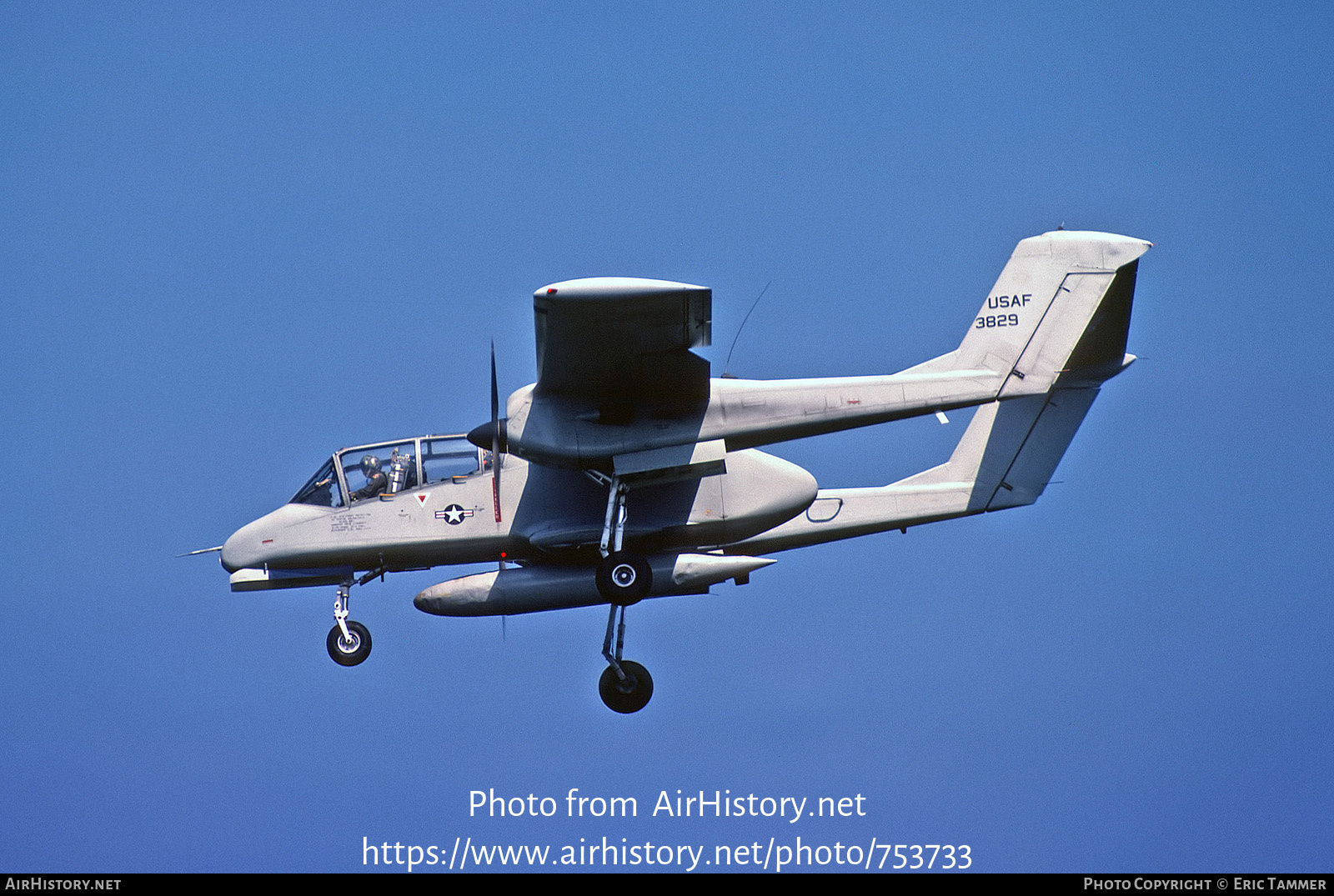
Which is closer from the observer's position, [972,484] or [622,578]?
[622,578]

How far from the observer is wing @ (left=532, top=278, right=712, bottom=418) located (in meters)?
19.0

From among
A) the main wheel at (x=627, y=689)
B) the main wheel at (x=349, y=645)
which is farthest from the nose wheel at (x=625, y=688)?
the main wheel at (x=349, y=645)

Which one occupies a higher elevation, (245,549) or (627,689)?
(245,549)

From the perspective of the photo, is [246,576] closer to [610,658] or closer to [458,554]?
[458,554]

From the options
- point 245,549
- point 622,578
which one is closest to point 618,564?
point 622,578

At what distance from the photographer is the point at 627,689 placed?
24.3 m

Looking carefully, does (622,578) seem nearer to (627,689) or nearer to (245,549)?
(627,689)

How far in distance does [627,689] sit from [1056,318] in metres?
7.72

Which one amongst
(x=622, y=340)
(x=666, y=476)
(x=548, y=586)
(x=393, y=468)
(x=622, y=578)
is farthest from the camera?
(x=393, y=468)

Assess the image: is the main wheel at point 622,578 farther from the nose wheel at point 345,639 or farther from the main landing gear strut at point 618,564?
the nose wheel at point 345,639

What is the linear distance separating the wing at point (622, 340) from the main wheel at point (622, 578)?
6.97 feet

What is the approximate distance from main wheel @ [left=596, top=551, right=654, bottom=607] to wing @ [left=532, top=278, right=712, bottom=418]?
2.12 meters

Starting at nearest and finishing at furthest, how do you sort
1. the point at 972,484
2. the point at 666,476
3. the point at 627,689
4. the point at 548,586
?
1. the point at 666,476
2. the point at 548,586
3. the point at 627,689
4. the point at 972,484
